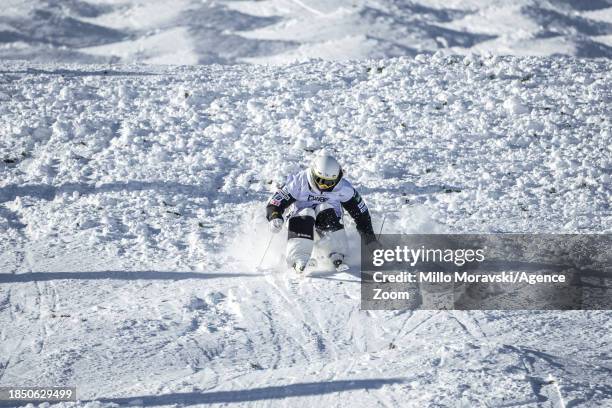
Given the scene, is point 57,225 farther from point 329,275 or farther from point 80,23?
point 80,23

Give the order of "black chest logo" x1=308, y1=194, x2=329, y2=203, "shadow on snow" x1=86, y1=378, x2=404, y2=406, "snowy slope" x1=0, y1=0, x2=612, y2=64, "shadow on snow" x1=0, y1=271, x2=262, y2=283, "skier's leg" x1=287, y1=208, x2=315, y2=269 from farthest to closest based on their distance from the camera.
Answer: "snowy slope" x1=0, y1=0, x2=612, y2=64 → "black chest logo" x1=308, y1=194, x2=329, y2=203 → "shadow on snow" x1=0, y1=271, x2=262, y2=283 → "skier's leg" x1=287, y1=208, x2=315, y2=269 → "shadow on snow" x1=86, y1=378, x2=404, y2=406

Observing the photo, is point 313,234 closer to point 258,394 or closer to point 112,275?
point 112,275

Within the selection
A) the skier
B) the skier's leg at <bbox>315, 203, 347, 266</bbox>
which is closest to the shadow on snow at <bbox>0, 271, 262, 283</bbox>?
the skier

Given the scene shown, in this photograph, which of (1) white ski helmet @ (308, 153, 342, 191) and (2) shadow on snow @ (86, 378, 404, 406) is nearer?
(2) shadow on snow @ (86, 378, 404, 406)

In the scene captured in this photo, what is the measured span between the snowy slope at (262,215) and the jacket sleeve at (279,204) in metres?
0.64

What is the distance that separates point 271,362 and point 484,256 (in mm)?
3933

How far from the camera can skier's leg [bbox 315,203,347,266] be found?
28.4ft

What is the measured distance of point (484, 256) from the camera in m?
9.13

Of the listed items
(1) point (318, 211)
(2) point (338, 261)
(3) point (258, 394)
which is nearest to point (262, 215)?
(1) point (318, 211)

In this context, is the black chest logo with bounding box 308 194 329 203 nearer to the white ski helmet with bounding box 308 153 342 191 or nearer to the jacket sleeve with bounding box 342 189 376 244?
the white ski helmet with bounding box 308 153 342 191

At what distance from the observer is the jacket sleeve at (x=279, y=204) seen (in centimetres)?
889

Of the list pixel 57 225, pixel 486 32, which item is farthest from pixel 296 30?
pixel 57 225

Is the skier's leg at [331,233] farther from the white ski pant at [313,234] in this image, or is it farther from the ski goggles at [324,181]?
the ski goggles at [324,181]

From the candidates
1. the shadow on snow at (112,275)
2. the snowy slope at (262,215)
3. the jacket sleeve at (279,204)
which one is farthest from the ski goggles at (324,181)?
the shadow on snow at (112,275)
